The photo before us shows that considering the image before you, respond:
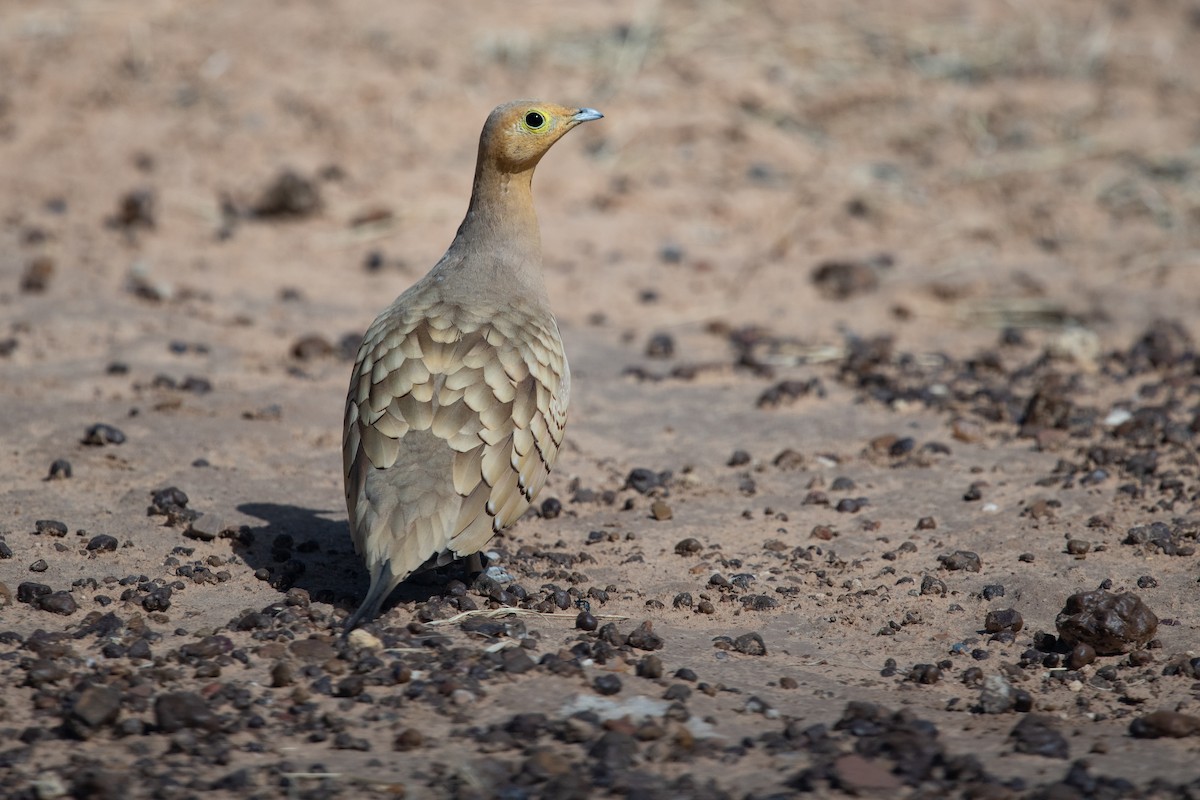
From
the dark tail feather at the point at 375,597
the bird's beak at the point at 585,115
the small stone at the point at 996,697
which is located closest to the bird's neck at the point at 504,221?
the bird's beak at the point at 585,115

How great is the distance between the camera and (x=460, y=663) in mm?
3801

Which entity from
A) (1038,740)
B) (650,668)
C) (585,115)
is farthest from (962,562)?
(585,115)

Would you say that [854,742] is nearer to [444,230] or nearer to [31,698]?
[31,698]

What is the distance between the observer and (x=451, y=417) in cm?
420

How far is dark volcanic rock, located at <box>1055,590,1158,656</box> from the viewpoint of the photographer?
400 cm

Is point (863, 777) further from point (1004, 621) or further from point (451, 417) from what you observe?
point (451, 417)

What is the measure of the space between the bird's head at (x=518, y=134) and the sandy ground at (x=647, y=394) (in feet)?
4.41

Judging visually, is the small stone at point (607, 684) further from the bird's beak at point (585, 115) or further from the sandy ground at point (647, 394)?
the bird's beak at point (585, 115)

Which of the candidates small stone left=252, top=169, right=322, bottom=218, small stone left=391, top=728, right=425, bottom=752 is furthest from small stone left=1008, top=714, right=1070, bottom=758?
small stone left=252, top=169, right=322, bottom=218

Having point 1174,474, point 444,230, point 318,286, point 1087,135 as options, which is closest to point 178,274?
point 318,286

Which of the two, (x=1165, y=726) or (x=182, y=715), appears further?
(x=1165, y=726)

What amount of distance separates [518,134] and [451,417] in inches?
53.1

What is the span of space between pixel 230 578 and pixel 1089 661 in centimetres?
273

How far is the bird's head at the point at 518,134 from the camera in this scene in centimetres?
503
